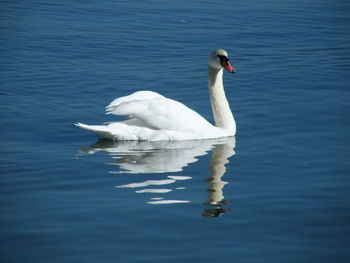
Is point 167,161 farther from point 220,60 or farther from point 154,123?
point 220,60

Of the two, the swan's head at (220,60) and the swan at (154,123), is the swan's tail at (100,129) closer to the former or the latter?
the swan at (154,123)

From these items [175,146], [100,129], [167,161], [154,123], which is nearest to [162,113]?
[154,123]

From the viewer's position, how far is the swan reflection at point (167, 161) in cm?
820

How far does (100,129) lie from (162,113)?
88 centimetres

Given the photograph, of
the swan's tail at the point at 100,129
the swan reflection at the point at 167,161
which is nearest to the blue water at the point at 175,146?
the swan reflection at the point at 167,161

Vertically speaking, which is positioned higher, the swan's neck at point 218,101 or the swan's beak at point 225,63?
the swan's beak at point 225,63

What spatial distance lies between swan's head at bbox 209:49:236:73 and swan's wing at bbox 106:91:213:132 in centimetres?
93

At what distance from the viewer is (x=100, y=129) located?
10.0m

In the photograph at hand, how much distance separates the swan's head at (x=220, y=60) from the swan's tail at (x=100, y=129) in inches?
74.2

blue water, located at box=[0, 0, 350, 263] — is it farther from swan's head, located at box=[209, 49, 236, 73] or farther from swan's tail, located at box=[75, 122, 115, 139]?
swan's head, located at box=[209, 49, 236, 73]

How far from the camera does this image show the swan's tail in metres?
9.92

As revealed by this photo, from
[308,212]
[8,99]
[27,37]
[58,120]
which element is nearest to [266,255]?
[308,212]

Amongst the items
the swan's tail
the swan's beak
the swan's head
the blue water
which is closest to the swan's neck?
the swan's head

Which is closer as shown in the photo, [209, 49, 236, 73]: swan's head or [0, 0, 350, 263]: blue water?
[0, 0, 350, 263]: blue water
